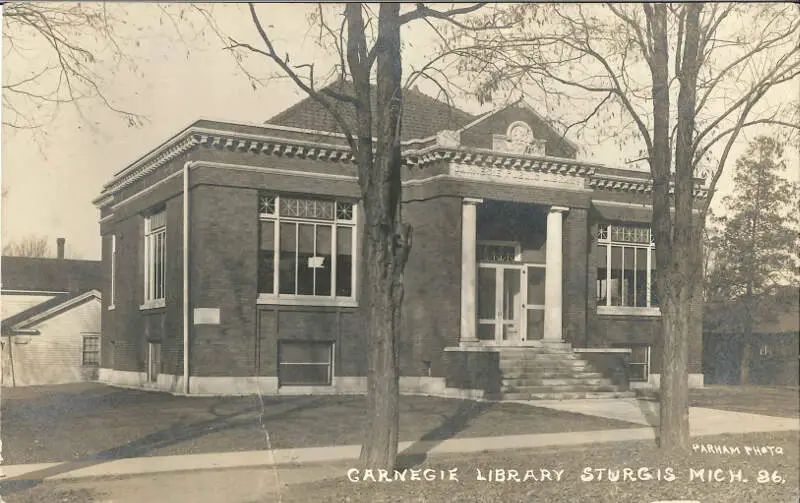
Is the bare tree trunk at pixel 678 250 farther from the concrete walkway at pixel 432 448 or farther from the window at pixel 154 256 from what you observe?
the window at pixel 154 256

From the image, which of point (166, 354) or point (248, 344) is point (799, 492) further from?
point (166, 354)

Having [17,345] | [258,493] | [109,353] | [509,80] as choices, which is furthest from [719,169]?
[109,353]

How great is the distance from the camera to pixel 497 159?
2083 cm

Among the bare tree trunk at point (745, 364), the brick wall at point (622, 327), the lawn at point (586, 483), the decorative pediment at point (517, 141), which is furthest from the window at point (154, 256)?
the bare tree trunk at point (745, 364)

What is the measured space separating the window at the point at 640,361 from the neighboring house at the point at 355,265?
0.13 ft

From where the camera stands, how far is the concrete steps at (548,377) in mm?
18984

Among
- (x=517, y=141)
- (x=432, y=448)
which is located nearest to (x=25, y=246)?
(x=432, y=448)

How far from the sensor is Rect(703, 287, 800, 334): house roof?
18.1 metres

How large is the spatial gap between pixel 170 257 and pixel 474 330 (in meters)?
7.67

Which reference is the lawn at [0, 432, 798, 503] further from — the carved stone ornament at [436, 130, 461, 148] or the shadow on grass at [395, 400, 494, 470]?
the carved stone ornament at [436, 130, 461, 148]

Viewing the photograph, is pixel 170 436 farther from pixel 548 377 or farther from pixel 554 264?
pixel 554 264

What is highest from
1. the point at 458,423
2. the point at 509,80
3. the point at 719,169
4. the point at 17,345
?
the point at 509,80

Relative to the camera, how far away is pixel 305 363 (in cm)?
2023

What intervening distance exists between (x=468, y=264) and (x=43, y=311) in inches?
407
